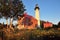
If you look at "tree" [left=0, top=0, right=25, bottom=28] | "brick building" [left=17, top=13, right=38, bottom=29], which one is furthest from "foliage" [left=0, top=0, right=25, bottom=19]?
"brick building" [left=17, top=13, right=38, bottom=29]

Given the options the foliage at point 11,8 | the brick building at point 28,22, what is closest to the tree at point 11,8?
the foliage at point 11,8

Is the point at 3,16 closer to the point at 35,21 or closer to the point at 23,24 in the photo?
the point at 23,24

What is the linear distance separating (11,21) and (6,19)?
1.13m

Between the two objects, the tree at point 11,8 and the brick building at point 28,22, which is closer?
the tree at point 11,8

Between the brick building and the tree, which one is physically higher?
the tree

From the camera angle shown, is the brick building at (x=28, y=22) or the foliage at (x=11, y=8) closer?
the foliage at (x=11, y=8)

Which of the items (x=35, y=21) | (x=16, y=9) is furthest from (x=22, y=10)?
(x=35, y=21)

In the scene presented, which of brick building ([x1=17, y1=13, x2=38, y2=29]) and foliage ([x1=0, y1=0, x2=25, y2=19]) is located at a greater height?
foliage ([x1=0, y1=0, x2=25, y2=19])

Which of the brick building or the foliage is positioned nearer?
the foliage

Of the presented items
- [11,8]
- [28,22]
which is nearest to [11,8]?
[11,8]

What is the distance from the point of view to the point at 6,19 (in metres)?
37.6

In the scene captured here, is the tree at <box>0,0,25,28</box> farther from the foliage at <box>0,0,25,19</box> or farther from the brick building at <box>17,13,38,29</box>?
the brick building at <box>17,13,38,29</box>

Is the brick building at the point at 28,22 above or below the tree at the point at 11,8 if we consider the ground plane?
below

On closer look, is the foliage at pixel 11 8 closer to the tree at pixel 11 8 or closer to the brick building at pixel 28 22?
A: the tree at pixel 11 8
